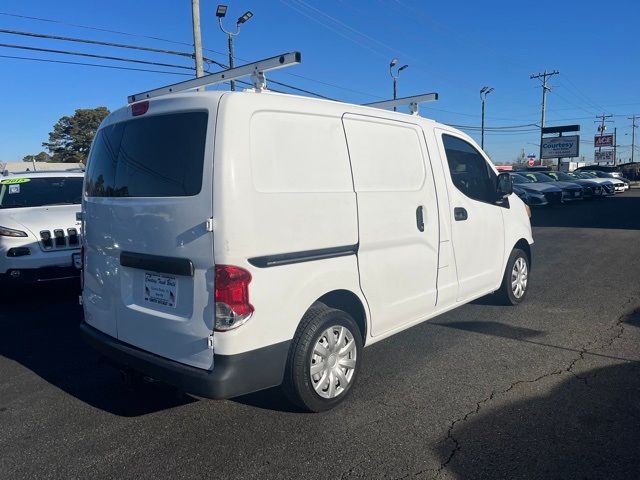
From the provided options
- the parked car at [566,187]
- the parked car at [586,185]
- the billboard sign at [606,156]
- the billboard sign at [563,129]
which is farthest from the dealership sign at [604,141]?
the parked car at [566,187]

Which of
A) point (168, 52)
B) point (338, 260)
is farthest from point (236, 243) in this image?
point (168, 52)

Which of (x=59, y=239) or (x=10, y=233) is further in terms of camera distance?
(x=59, y=239)

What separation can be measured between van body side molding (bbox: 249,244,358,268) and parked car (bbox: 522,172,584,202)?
70.9 feet

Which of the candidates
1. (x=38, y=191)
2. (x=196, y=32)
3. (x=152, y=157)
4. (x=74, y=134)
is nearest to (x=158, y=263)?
(x=152, y=157)

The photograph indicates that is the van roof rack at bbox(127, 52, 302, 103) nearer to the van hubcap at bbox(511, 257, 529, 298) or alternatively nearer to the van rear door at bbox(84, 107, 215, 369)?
the van rear door at bbox(84, 107, 215, 369)

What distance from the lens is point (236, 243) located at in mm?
2943

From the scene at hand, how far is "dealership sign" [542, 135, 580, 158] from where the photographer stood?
139 feet

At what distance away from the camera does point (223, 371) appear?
3006mm

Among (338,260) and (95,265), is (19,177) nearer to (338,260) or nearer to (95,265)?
(95,265)

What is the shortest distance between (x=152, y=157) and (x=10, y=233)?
165 inches

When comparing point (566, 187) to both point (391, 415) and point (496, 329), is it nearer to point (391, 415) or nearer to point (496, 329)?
point (496, 329)

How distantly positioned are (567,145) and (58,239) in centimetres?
4398

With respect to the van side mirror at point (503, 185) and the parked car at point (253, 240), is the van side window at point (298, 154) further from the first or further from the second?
the van side mirror at point (503, 185)

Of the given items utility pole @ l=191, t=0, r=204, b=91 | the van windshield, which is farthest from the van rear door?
utility pole @ l=191, t=0, r=204, b=91
